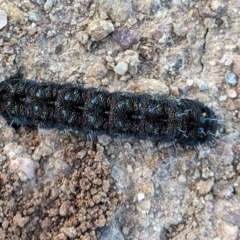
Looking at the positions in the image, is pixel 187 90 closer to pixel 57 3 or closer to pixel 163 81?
pixel 163 81

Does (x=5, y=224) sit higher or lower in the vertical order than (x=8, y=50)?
lower

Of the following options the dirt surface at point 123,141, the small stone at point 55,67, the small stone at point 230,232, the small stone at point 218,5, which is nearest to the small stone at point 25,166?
the dirt surface at point 123,141

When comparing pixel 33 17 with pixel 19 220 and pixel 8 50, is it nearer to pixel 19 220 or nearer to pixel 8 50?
pixel 8 50

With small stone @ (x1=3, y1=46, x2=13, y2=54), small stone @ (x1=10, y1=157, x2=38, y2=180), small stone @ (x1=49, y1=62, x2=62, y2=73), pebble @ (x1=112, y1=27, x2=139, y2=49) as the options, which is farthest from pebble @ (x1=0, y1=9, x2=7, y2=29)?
small stone @ (x1=10, y1=157, x2=38, y2=180)

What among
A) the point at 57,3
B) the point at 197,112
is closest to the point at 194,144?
the point at 197,112

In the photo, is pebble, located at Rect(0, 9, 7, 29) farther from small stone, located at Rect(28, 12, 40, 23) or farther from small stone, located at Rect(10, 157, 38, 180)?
small stone, located at Rect(10, 157, 38, 180)

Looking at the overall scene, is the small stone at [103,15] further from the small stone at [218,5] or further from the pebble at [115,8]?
the small stone at [218,5]

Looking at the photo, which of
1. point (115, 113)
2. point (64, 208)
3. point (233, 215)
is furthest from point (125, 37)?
point (233, 215)
